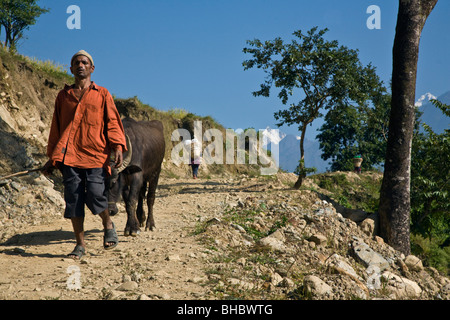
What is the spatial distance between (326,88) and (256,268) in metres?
10.6

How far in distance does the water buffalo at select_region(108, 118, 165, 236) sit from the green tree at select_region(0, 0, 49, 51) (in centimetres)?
1692

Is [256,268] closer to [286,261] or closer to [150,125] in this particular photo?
[286,261]

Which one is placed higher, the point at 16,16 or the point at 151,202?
the point at 16,16

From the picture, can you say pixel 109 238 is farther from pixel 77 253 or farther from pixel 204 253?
pixel 204 253

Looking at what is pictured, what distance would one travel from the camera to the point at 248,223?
7465 millimetres

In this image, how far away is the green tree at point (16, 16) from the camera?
68.5 ft

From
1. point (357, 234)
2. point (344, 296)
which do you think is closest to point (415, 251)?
point (357, 234)

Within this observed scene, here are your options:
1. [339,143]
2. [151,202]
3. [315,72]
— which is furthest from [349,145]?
[151,202]

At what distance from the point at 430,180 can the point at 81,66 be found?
888cm

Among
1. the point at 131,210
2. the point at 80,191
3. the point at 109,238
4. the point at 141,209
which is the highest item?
the point at 80,191

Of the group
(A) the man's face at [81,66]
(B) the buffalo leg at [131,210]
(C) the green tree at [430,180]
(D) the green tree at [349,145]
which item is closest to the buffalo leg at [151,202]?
(B) the buffalo leg at [131,210]

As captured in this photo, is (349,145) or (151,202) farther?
(349,145)

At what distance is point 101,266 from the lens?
466 cm

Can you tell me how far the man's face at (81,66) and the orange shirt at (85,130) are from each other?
16cm
